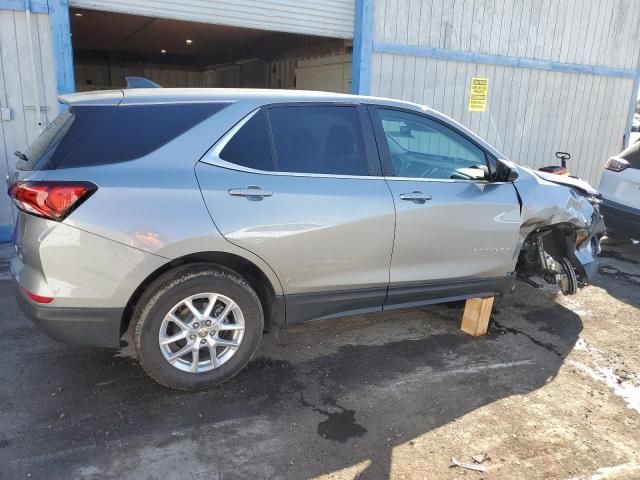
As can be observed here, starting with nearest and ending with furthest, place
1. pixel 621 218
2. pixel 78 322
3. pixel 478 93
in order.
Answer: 1. pixel 78 322
2. pixel 621 218
3. pixel 478 93

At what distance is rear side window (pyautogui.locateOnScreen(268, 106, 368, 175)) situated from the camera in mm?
3328

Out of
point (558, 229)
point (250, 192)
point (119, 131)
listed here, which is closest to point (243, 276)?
point (250, 192)

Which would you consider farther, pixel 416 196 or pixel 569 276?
pixel 569 276

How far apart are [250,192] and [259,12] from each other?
4836 millimetres

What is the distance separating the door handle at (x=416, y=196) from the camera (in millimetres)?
3586

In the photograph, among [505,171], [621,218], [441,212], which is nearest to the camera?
[441,212]

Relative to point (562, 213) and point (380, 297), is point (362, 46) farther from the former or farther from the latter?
point (380, 297)

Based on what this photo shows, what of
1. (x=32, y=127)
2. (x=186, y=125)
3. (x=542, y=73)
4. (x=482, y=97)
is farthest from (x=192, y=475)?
(x=542, y=73)

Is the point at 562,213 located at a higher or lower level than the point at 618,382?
higher

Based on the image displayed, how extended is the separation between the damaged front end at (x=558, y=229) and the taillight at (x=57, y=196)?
3.12 metres

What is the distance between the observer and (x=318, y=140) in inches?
136

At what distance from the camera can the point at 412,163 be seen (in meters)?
3.88

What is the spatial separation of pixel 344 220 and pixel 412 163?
86 cm

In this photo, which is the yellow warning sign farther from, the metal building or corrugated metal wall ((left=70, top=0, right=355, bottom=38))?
corrugated metal wall ((left=70, top=0, right=355, bottom=38))
